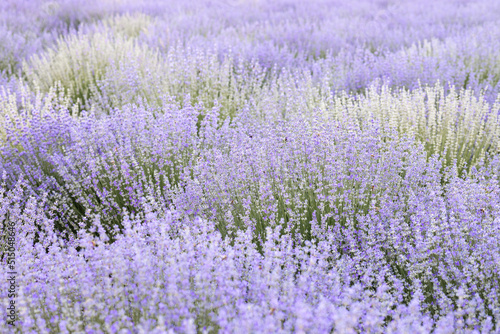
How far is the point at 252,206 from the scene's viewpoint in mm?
2291

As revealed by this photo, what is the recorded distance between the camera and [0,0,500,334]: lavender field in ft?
4.59

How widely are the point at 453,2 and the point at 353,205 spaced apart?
972cm

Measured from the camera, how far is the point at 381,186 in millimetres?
2391

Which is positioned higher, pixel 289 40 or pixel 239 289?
pixel 289 40

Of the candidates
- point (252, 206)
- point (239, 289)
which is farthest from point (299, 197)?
point (239, 289)

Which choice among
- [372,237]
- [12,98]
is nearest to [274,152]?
[372,237]

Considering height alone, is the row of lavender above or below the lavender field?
above

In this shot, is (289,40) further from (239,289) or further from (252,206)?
(239,289)

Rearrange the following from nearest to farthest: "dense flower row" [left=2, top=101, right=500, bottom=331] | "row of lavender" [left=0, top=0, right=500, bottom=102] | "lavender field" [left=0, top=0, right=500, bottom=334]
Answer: "lavender field" [left=0, top=0, right=500, bottom=334] → "dense flower row" [left=2, top=101, right=500, bottom=331] → "row of lavender" [left=0, top=0, right=500, bottom=102]

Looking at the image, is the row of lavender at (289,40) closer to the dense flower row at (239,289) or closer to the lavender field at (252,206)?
the lavender field at (252,206)

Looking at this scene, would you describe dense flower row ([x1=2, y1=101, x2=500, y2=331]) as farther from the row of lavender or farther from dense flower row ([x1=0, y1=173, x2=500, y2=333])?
the row of lavender

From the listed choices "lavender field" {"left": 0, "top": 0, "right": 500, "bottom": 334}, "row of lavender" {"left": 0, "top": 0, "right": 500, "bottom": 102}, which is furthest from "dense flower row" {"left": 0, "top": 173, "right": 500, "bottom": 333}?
"row of lavender" {"left": 0, "top": 0, "right": 500, "bottom": 102}

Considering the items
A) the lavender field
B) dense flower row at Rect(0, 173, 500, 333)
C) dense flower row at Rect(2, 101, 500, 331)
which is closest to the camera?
dense flower row at Rect(0, 173, 500, 333)

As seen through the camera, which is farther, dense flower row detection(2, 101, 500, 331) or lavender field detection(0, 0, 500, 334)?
dense flower row detection(2, 101, 500, 331)
